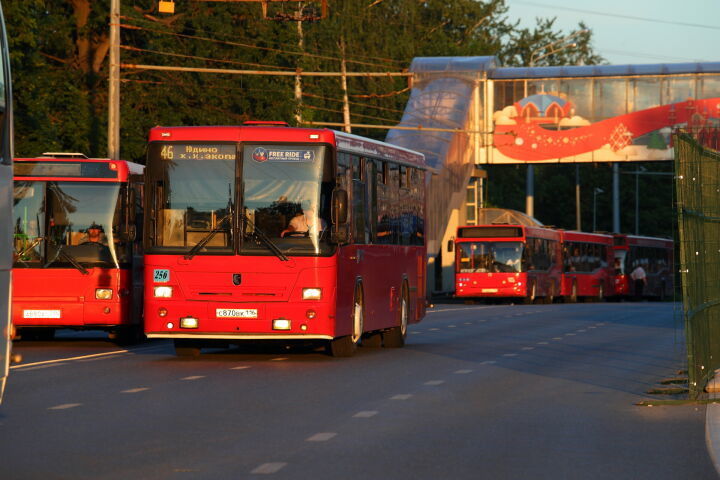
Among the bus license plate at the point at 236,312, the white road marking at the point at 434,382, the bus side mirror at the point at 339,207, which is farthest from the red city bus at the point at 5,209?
the bus license plate at the point at 236,312

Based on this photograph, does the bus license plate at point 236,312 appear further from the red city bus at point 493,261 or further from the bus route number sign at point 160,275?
the red city bus at point 493,261

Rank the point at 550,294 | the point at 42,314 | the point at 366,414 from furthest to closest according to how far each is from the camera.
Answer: the point at 550,294 → the point at 42,314 → the point at 366,414

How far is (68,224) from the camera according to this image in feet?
78.5

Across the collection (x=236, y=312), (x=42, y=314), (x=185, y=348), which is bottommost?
(x=185, y=348)

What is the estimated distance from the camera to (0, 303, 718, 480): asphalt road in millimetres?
10438

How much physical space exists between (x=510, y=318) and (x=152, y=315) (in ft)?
66.3

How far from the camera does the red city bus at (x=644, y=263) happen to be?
74500 mm

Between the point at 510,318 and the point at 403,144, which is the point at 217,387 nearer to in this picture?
the point at 510,318

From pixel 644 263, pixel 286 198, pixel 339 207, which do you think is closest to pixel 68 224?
pixel 286 198

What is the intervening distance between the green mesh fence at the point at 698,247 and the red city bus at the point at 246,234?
16.6 ft

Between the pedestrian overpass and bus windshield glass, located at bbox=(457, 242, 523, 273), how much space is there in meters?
16.5

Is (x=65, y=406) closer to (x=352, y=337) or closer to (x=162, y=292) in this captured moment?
(x=162, y=292)

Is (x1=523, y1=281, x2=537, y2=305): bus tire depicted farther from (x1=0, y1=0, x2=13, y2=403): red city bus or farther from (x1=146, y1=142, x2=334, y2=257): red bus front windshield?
(x1=0, y1=0, x2=13, y2=403): red city bus

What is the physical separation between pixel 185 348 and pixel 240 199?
8.32ft
